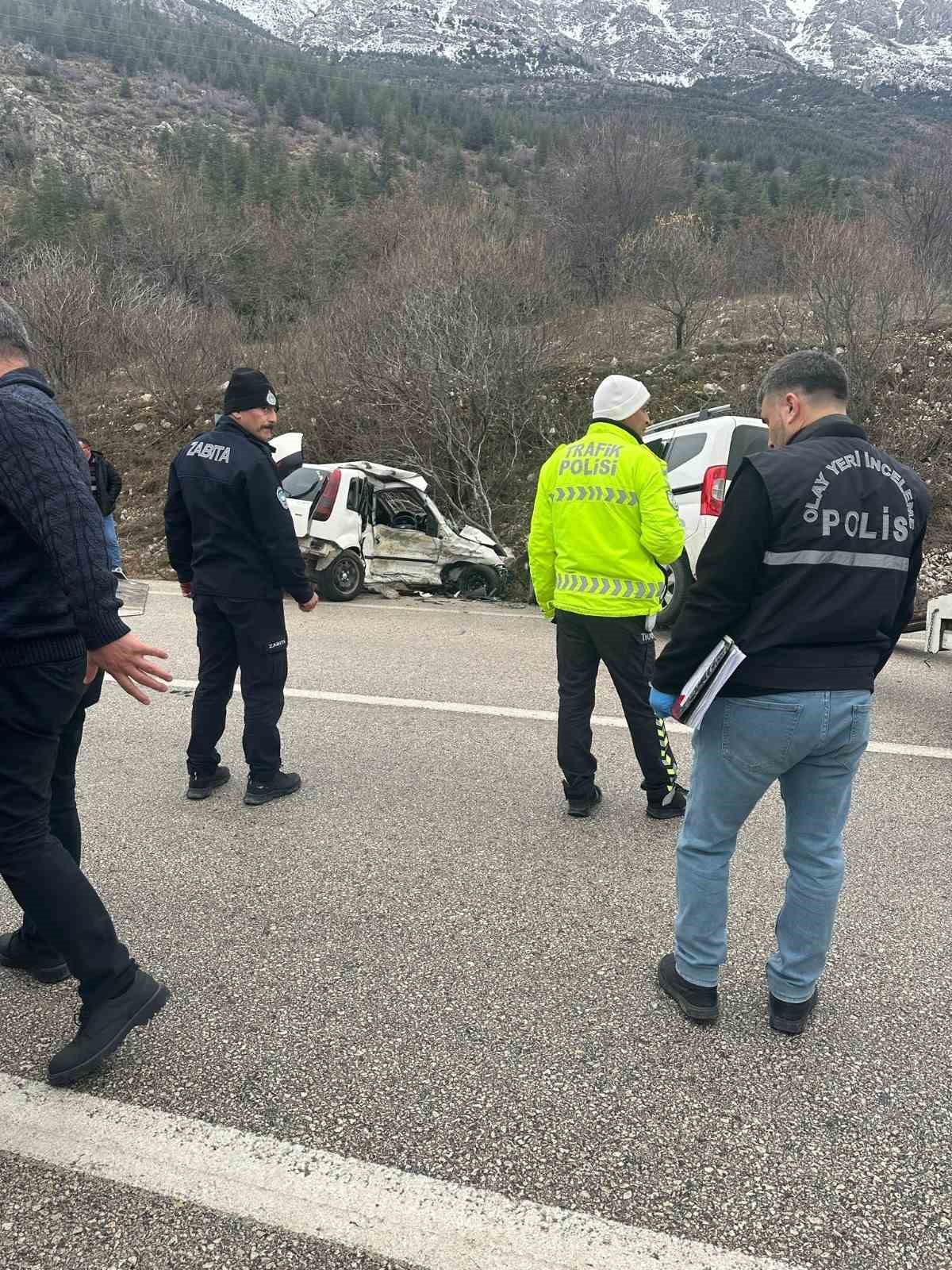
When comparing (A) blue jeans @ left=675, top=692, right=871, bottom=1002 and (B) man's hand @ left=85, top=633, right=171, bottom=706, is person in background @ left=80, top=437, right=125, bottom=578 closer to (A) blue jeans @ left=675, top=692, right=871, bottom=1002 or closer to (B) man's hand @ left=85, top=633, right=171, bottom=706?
(B) man's hand @ left=85, top=633, right=171, bottom=706

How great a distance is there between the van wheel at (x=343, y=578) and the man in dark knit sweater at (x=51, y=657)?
8.71 m

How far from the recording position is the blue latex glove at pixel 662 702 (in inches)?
104

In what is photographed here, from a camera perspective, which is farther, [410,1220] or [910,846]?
[910,846]

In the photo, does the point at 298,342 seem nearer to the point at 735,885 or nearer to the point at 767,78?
the point at 735,885

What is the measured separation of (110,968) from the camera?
241 centimetres

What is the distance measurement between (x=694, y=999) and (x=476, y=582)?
9813 millimetres

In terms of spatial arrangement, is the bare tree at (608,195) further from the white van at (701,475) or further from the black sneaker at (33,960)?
the black sneaker at (33,960)

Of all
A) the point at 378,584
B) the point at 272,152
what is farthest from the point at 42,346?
the point at 272,152

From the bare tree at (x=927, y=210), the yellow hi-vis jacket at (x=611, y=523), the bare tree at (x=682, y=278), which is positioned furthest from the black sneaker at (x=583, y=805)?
the bare tree at (x=927, y=210)

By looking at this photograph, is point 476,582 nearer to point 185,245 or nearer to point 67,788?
point 67,788

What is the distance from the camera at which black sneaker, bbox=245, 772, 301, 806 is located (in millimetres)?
4402

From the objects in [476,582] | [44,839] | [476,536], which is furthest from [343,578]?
[44,839]

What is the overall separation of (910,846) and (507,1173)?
2.77m

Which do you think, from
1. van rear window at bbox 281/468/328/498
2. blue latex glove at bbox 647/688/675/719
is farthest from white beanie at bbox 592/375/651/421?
van rear window at bbox 281/468/328/498
